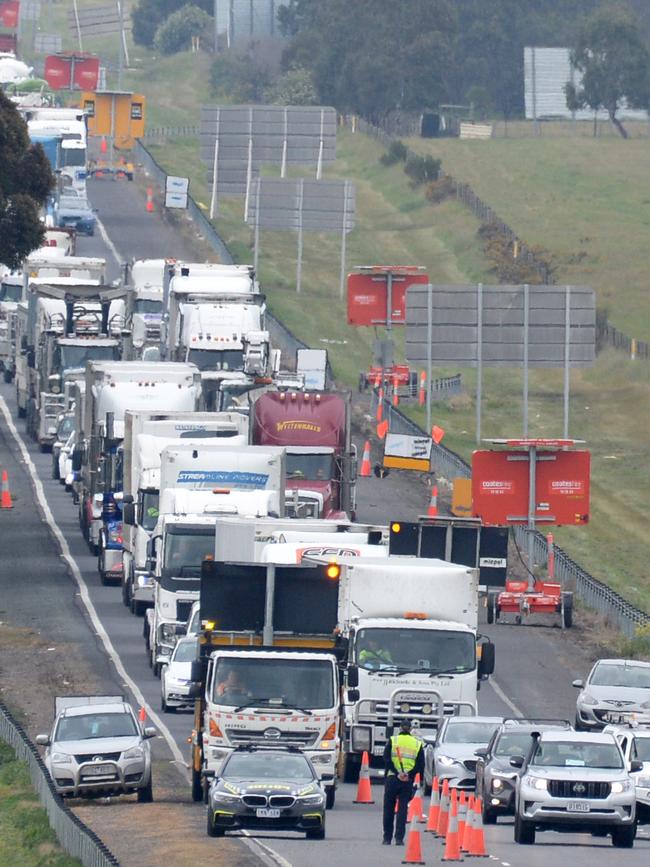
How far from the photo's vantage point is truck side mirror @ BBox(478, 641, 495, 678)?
3050cm

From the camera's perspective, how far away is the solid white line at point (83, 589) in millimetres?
34753

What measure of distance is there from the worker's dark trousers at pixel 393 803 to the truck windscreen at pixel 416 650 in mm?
5629

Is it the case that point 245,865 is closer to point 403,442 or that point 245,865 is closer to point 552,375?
point 403,442

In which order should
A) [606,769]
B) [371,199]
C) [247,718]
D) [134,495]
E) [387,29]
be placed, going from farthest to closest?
[387,29]
[371,199]
[134,495]
[247,718]
[606,769]

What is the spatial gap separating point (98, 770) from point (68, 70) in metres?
127

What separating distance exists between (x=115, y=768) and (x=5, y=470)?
105 feet

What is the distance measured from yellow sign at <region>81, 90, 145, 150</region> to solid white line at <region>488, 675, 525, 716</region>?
272 feet

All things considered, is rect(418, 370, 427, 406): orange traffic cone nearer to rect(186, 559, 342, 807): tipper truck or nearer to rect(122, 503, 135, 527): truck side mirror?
rect(122, 503, 135, 527): truck side mirror

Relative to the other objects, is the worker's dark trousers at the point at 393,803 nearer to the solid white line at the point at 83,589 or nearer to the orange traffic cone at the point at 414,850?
the orange traffic cone at the point at 414,850

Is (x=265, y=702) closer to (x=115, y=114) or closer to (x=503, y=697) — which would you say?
(x=503, y=697)

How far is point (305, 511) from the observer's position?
44500 millimetres

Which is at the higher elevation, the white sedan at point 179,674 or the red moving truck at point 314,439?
the red moving truck at point 314,439

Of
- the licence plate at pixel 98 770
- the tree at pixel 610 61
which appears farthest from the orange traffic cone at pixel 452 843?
the tree at pixel 610 61

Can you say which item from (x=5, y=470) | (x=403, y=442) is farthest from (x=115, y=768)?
(x=5, y=470)
